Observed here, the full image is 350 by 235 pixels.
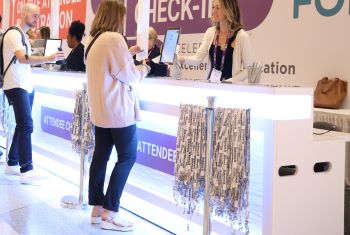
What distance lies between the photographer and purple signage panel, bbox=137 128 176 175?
10.5 feet

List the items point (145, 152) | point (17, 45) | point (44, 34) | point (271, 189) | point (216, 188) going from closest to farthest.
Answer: point (271, 189), point (216, 188), point (145, 152), point (17, 45), point (44, 34)

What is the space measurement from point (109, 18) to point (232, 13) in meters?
0.88

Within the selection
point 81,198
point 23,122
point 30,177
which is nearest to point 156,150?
point 81,198

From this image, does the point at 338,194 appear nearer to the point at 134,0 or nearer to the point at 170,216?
the point at 170,216

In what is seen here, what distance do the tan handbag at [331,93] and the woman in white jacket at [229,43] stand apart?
163 centimetres

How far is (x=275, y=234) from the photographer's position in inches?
98.3

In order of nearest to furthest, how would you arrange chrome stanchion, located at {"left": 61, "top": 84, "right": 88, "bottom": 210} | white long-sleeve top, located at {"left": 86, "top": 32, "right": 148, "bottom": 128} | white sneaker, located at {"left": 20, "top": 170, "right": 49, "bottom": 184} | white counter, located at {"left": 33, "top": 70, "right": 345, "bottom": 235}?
white counter, located at {"left": 33, "top": 70, "right": 345, "bottom": 235}
white long-sleeve top, located at {"left": 86, "top": 32, "right": 148, "bottom": 128}
chrome stanchion, located at {"left": 61, "top": 84, "right": 88, "bottom": 210}
white sneaker, located at {"left": 20, "top": 170, "right": 49, "bottom": 184}

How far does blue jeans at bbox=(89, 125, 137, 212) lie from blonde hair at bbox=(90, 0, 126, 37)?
2.01 feet

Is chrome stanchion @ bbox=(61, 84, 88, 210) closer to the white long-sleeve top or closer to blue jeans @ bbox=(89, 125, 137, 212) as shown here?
blue jeans @ bbox=(89, 125, 137, 212)

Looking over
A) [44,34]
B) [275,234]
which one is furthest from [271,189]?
[44,34]

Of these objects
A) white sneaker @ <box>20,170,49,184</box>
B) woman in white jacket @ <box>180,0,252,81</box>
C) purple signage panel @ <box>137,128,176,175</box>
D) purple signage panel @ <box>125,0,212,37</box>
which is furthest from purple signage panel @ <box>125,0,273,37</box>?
white sneaker @ <box>20,170,49,184</box>

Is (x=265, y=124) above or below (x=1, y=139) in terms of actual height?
above

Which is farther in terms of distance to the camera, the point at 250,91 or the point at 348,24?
the point at 348,24

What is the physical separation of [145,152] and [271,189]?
1.21m
